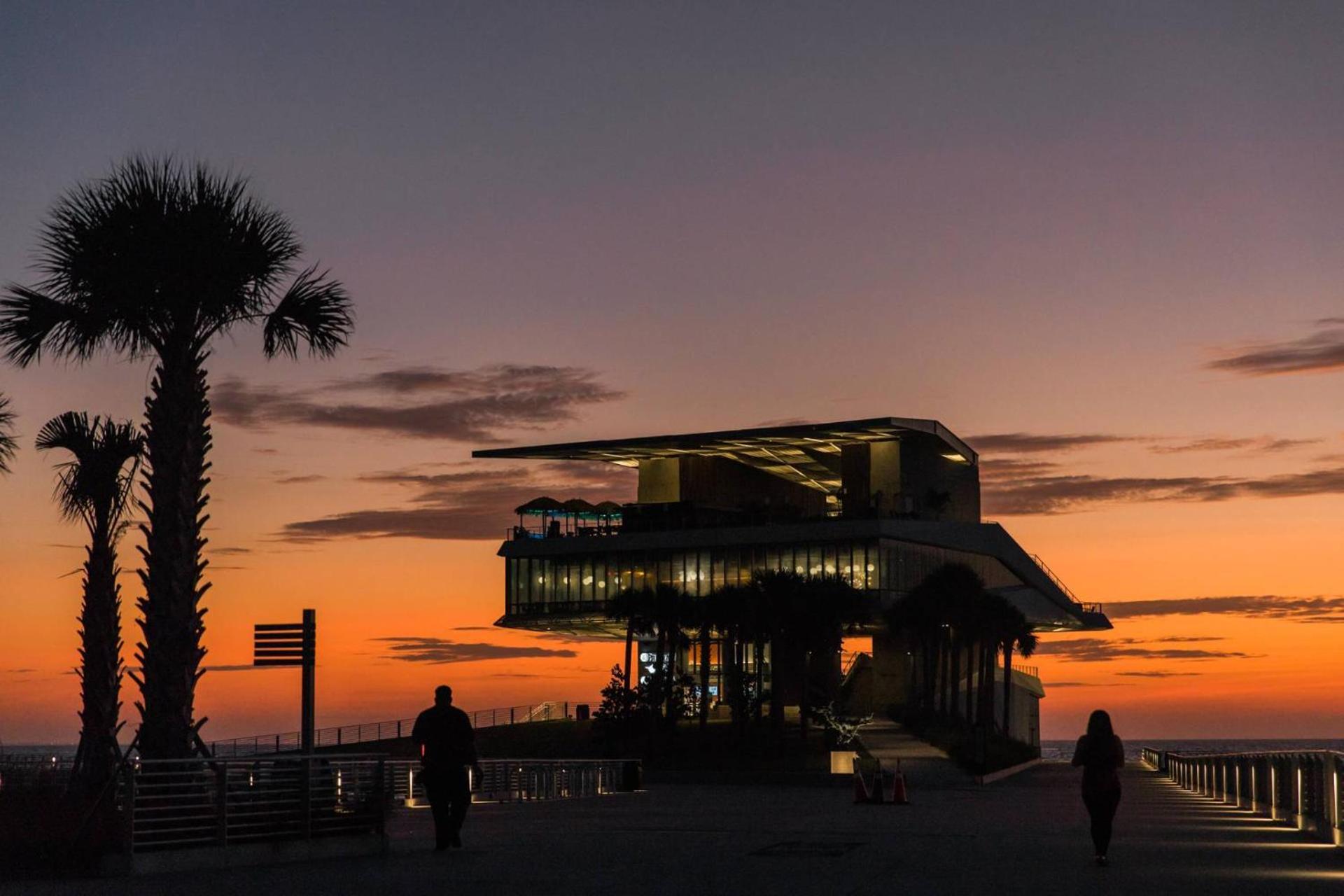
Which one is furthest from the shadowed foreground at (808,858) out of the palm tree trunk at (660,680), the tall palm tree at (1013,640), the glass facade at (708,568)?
the glass facade at (708,568)

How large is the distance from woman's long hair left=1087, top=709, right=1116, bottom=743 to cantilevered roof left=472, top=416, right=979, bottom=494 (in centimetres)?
9436

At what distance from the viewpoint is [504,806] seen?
1371 inches

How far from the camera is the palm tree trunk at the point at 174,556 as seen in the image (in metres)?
21.1

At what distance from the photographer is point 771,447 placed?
395 feet

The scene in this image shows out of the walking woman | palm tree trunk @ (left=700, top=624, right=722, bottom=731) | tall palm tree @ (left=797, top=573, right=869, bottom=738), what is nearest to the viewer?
the walking woman

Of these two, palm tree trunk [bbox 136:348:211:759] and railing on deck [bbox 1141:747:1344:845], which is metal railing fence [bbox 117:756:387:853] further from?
railing on deck [bbox 1141:747:1344:845]

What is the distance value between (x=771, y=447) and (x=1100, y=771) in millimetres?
101777

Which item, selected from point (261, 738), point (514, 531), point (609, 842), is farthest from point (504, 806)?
point (514, 531)

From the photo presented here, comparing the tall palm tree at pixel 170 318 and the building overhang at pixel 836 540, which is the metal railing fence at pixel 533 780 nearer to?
the tall palm tree at pixel 170 318

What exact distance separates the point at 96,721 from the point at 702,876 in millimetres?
20318

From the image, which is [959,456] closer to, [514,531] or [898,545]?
[898,545]

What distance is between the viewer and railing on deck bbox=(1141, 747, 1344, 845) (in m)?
21.9

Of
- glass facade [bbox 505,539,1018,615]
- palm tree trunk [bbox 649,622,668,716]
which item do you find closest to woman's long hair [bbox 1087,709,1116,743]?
palm tree trunk [bbox 649,622,668,716]

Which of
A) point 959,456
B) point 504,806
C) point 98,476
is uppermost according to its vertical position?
point 959,456
